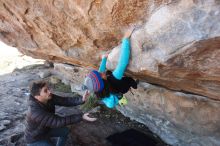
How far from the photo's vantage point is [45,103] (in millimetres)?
5219

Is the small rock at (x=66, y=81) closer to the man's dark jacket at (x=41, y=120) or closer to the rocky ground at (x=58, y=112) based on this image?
the rocky ground at (x=58, y=112)

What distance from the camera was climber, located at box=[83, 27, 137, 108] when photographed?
14.0ft

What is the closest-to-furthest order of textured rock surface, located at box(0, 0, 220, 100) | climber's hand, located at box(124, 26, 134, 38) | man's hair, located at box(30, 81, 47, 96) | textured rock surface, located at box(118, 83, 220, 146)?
textured rock surface, located at box(0, 0, 220, 100) < climber's hand, located at box(124, 26, 134, 38) < man's hair, located at box(30, 81, 47, 96) < textured rock surface, located at box(118, 83, 220, 146)

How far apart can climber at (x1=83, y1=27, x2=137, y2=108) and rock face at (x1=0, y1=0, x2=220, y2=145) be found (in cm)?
11

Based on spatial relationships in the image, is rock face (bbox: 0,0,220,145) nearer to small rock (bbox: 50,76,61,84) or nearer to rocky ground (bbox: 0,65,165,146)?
rocky ground (bbox: 0,65,165,146)

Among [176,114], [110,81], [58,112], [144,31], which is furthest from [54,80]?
[144,31]

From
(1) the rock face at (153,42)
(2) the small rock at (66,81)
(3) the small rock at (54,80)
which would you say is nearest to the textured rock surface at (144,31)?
(1) the rock face at (153,42)

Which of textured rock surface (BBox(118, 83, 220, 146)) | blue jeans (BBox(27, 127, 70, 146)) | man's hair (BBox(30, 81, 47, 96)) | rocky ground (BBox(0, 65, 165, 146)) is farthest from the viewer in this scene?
rocky ground (BBox(0, 65, 165, 146))

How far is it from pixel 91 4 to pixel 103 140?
364 cm

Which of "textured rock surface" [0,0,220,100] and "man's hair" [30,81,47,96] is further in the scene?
"man's hair" [30,81,47,96]

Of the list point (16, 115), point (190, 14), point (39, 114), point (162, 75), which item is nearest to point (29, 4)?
point (39, 114)

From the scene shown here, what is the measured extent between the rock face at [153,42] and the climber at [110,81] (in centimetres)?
11

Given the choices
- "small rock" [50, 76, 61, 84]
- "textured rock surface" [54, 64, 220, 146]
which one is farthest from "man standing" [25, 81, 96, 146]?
"small rock" [50, 76, 61, 84]

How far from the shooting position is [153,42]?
382cm
